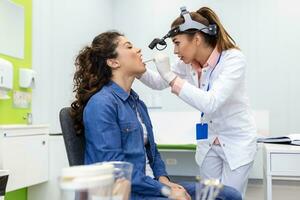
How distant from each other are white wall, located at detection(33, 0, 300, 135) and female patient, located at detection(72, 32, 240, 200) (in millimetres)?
1482

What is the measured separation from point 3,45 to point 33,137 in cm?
66

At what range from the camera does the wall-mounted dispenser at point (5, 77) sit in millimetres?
2209

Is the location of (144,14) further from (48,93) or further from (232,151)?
(232,151)

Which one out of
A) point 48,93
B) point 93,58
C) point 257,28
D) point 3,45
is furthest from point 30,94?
point 257,28

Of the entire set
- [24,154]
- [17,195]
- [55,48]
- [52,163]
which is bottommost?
[17,195]

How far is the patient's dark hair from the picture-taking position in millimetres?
1409

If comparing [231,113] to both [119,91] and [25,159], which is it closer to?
[119,91]

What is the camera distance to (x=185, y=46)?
5.61ft

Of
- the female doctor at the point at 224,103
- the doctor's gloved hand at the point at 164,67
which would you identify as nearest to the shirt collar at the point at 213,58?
the female doctor at the point at 224,103

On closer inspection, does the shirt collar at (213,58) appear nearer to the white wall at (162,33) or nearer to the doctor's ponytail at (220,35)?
the doctor's ponytail at (220,35)

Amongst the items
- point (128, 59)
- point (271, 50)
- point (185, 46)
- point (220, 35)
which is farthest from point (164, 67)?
point (271, 50)

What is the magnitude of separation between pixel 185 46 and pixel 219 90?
1.12 ft

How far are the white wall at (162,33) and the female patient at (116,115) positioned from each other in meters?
1.48

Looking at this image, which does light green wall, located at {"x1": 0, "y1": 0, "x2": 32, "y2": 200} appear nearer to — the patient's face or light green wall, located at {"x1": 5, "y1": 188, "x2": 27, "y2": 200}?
light green wall, located at {"x1": 5, "y1": 188, "x2": 27, "y2": 200}
